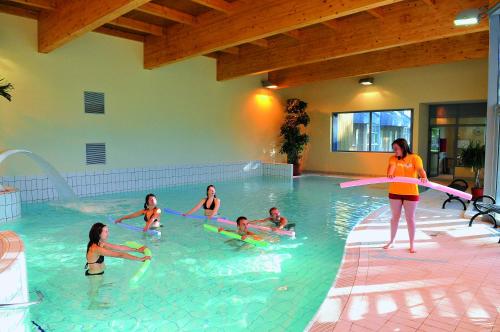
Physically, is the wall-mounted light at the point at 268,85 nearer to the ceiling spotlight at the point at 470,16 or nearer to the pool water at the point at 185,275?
the pool water at the point at 185,275

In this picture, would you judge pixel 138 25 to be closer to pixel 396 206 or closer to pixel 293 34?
pixel 293 34

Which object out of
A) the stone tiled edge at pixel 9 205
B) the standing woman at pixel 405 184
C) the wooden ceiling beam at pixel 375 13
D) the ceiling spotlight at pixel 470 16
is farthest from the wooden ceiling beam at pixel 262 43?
the stone tiled edge at pixel 9 205

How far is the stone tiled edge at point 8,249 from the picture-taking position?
7.87ft

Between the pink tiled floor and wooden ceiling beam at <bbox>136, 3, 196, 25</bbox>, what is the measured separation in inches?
219

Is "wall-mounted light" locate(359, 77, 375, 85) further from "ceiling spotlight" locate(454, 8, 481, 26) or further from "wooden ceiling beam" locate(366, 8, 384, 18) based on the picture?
"ceiling spotlight" locate(454, 8, 481, 26)

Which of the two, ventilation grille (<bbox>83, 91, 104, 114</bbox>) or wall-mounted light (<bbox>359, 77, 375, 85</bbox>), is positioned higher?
wall-mounted light (<bbox>359, 77, 375, 85</bbox>)

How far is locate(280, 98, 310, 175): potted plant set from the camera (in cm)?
1358

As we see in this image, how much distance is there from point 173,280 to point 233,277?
641mm

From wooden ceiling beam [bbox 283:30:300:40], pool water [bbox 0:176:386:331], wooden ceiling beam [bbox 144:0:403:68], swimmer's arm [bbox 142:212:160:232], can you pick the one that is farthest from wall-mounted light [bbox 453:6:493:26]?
swimmer's arm [bbox 142:212:160:232]

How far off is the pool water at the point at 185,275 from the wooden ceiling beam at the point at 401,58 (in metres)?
4.75

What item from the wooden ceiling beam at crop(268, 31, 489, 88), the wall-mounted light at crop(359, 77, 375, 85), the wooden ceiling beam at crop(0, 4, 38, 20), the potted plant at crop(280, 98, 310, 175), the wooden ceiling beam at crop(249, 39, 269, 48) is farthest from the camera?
the potted plant at crop(280, 98, 310, 175)

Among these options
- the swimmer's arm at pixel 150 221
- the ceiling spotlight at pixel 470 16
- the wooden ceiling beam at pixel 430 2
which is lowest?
the swimmer's arm at pixel 150 221

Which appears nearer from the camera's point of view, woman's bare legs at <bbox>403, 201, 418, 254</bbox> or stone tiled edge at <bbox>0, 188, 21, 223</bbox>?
woman's bare legs at <bbox>403, 201, 418, 254</bbox>

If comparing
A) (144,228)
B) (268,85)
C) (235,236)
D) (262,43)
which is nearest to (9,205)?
(144,228)
